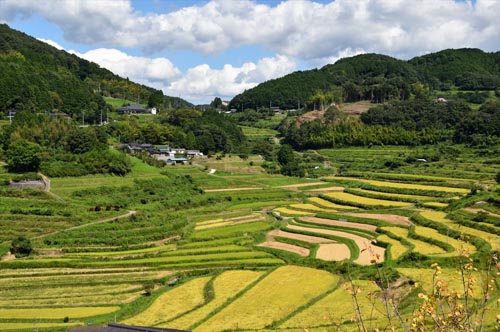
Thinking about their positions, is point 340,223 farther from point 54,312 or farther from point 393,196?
point 54,312

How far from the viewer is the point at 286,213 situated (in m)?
48.5

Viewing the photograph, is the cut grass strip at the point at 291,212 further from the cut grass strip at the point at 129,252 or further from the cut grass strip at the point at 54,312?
the cut grass strip at the point at 54,312

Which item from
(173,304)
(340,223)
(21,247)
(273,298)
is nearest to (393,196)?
(340,223)

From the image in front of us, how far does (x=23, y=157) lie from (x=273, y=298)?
32841mm

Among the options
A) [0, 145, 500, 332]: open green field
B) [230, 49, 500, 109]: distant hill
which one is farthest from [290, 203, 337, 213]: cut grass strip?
[230, 49, 500, 109]: distant hill

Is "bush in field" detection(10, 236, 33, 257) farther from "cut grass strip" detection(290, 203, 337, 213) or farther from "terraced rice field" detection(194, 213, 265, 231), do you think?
"cut grass strip" detection(290, 203, 337, 213)

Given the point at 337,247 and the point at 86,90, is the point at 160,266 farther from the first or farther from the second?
the point at 86,90

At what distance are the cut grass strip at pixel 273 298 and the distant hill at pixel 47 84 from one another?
182ft

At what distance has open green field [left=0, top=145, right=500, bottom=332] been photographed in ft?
77.3

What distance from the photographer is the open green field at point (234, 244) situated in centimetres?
2355

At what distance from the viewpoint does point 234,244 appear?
124 feet

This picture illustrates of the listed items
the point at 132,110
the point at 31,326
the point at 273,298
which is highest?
the point at 132,110

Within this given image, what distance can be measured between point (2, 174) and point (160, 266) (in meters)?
23.0

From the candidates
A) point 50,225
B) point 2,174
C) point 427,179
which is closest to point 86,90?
point 2,174
